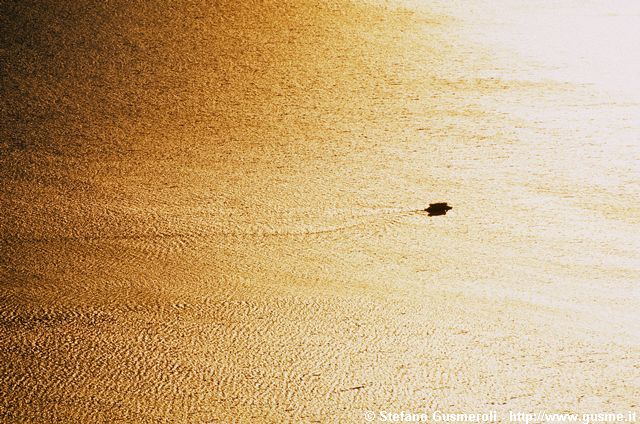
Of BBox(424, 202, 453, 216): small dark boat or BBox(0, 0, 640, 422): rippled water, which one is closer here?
BBox(0, 0, 640, 422): rippled water

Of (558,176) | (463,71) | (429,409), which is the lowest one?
(429,409)

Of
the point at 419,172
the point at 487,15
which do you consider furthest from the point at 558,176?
the point at 487,15

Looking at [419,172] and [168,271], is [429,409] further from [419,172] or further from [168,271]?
[419,172]

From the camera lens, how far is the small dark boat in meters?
2.92

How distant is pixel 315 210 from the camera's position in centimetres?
292

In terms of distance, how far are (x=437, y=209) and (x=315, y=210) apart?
48 cm

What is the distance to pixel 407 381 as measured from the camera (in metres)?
2.01

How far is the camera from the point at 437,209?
9.64 feet

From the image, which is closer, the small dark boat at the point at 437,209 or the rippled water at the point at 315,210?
the rippled water at the point at 315,210

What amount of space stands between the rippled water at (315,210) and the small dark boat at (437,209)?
0.14ft

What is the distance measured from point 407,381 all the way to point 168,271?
0.92 meters

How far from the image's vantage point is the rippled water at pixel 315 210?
202 centimetres

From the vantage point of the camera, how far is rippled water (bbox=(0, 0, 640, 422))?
2023 millimetres

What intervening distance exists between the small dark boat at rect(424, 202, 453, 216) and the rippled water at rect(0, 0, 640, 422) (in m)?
0.04
